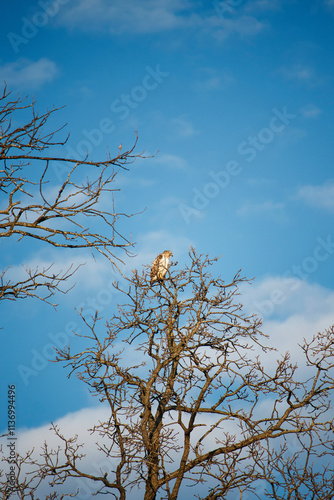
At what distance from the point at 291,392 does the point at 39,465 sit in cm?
393

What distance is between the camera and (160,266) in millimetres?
9719

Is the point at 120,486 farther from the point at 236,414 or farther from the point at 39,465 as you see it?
the point at 236,414

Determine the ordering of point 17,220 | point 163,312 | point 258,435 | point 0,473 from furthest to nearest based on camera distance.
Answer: point 163,312
point 258,435
point 0,473
point 17,220

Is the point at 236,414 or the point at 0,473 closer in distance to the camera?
the point at 0,473

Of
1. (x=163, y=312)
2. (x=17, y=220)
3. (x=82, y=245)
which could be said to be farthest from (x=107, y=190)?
(x=163, y=312)

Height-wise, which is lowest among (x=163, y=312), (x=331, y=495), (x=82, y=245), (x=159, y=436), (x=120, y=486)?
(x=331, y=495)

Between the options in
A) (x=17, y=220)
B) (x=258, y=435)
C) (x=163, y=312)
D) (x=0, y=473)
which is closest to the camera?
(x=17, y=220)

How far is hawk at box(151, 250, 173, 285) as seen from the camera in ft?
29.9

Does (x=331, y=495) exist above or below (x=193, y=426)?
below

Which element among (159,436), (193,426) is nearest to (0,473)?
(159,436)

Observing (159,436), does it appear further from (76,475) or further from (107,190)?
(107,190)

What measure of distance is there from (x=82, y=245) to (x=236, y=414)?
4339mm

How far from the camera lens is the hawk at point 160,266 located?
9117mm

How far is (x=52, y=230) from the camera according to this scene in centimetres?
451
